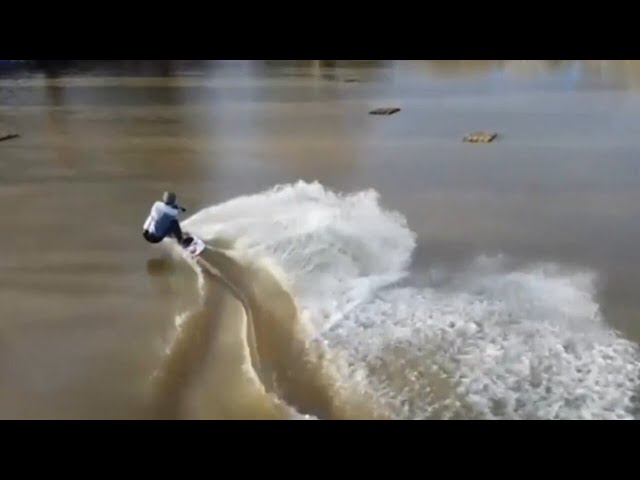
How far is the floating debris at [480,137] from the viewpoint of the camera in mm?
5172

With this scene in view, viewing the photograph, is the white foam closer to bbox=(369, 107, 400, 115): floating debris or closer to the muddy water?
Answer: the muddy water

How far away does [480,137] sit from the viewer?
17.1 feet

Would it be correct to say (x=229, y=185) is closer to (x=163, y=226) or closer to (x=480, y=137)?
(x=163, y=226)

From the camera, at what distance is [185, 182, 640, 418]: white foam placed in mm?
2117

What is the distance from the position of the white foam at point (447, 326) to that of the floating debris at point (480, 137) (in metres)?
1.98

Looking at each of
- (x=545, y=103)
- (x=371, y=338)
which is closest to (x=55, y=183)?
(x=371, y=338)

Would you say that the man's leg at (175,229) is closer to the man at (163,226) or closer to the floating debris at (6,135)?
the man at (163,226)

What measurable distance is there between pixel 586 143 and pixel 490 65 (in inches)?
175

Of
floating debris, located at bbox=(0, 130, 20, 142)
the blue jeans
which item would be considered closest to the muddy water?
the blue jeans

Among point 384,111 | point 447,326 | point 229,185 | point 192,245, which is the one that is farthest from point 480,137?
point 447,326

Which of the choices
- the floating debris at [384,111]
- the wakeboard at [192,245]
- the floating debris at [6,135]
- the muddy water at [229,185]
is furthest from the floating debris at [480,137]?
the floating debris at [6,135]

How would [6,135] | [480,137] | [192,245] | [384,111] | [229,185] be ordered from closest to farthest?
[192,245] → [229,185] → [480,137] → [6,135] → [384,111]

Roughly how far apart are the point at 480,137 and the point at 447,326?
3037mm

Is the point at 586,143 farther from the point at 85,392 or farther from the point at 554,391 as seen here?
the point at 85,392
